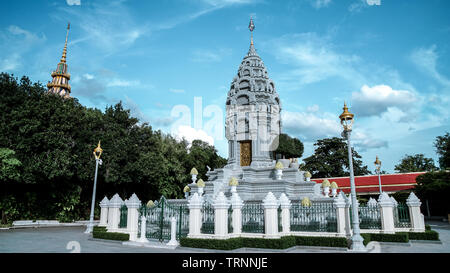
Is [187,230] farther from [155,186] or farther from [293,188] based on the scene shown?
[155,186]

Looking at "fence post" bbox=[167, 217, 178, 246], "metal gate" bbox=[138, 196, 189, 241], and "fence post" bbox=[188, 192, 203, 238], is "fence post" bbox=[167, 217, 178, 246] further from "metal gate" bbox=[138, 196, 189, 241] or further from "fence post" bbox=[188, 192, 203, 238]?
"fence post" bbox=[188, 192, 203, 238]

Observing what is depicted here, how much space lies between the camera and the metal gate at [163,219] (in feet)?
51.7

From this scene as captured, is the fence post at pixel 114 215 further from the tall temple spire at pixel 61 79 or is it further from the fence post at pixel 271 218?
the tall temple spire at pixel 61 79

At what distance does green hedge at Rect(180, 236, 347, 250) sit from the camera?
516 inches

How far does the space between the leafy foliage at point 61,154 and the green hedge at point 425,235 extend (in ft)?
78.7

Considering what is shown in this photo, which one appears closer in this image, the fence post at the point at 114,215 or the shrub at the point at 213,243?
the shrub at the point at 213,243

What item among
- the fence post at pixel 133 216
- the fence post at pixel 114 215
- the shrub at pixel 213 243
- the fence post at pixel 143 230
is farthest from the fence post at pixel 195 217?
the fence post at pixel 114 215

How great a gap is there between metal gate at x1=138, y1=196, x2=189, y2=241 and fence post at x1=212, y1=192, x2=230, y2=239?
2.28 metres

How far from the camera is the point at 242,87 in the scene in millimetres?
28453

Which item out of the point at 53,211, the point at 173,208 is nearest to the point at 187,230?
the point at 173,208

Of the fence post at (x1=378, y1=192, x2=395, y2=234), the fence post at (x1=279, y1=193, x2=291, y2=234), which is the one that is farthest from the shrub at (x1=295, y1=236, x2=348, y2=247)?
the fence post at (x1=378, y1=192, x2=395, y2=234)

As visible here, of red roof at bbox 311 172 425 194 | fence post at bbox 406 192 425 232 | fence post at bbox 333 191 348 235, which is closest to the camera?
fence post at bbox 333 191 348 235

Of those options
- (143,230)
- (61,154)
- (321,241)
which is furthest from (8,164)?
(321,241)

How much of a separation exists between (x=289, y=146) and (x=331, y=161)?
8.07m
